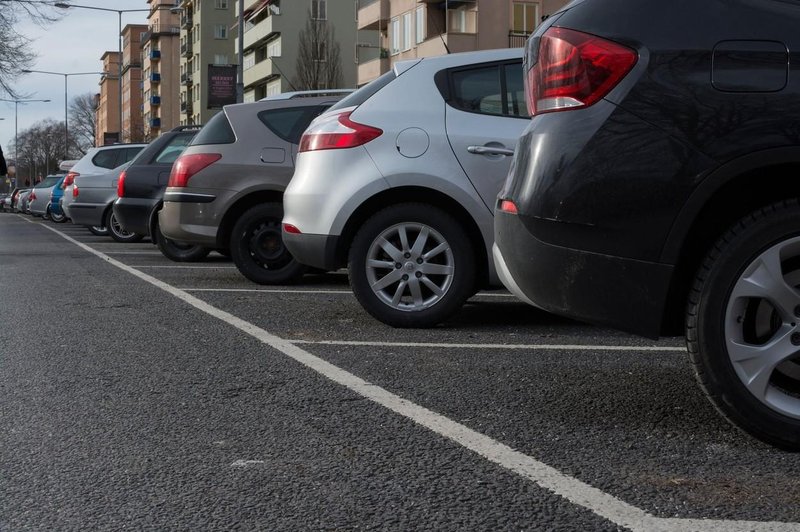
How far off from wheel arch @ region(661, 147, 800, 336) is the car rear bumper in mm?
61

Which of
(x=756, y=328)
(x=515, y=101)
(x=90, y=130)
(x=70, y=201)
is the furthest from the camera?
(x=90, y=130)

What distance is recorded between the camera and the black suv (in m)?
3.67

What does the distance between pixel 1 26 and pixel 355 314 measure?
1253 inches

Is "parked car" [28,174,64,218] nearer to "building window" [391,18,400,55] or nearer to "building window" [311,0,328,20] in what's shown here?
"building window" [391,18,400,55]

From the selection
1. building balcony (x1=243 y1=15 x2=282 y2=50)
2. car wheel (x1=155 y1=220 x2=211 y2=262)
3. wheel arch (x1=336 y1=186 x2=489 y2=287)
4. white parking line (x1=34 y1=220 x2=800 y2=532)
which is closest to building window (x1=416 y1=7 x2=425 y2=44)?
building balcony (x1=243 y1=15 x2=282 y2=50)

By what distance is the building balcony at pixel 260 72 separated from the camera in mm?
75688

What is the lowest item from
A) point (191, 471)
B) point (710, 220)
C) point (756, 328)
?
point (191, 471)

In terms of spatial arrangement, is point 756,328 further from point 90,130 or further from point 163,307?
point 90,130

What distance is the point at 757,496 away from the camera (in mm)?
3197

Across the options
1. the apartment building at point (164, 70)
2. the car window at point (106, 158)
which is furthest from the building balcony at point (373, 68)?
the apartment building at point (164, 70)

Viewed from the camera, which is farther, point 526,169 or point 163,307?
point 163,307

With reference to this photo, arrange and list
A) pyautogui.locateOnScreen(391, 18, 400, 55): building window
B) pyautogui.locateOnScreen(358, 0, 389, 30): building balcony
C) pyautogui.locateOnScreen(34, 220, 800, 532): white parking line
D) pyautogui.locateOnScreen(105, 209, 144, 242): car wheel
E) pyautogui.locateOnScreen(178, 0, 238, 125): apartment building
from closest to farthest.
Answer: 1. pyautogui.locateOnScreen(34, 220, 800, 532): white parking line
2. pyautogui.locateOnScreen(105, 209, 144, 242): car wheel
3. pyautogui.locateOnScreen(391, 18, 400, 55): building window
4. pyautogui.locateOnScreen(358, 0, 389, 30): building balcony
5. pyautogui.locateOnScreen(178, 0, 238, 125): apartment building

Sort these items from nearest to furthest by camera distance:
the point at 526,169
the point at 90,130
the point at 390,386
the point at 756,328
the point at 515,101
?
the point at 756,328 → the point at 526,169 → the point at 390,386 → the point at 515,101 → the point at 90,130

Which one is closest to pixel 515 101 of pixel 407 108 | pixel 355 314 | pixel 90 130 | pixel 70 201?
pixel 407 108
